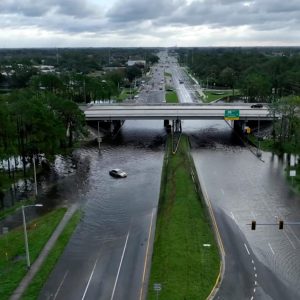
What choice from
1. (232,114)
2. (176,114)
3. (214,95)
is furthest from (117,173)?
(214,95)

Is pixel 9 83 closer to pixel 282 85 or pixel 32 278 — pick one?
pixel 282 85

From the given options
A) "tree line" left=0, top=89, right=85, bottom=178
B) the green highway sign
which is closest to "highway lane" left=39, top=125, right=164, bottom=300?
"tree line" left=0, top=89, right=85, bottom=178

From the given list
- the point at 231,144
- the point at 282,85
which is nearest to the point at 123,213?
the point at 231,144

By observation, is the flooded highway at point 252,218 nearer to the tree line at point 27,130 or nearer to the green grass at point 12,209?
the green grass at point 12,209

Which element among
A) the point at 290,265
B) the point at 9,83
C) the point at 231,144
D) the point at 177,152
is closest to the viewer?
the point at 290,265

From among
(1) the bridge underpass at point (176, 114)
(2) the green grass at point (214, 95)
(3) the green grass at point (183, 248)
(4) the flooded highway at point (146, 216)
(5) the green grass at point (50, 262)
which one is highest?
(1) the bridge underpass at point (176, 114)

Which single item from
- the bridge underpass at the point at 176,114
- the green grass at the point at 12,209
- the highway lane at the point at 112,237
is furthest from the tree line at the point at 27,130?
the bridge underpass at the point at 176,114
